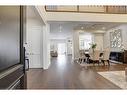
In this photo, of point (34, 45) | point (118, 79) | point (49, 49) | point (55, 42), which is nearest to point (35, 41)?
point (34, 45)

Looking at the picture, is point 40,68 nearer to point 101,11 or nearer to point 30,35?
point 30,35

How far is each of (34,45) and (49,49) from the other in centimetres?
214

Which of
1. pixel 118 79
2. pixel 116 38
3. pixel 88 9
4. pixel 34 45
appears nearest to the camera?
pixel 118 79

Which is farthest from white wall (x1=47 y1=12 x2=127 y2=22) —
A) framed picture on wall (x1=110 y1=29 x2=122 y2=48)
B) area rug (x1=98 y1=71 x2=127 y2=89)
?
framed picture on wall (x1=110 y1=29 x2=122 y2=48)

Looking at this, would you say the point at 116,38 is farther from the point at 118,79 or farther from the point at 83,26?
the point at 118,79

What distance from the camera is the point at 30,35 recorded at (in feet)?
27.7

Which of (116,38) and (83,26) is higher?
(83,26)

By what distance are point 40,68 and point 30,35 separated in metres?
1.81

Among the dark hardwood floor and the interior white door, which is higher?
the interior white door

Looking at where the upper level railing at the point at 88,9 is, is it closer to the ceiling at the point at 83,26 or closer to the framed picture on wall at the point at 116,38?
the ceiling at the point at 83,26

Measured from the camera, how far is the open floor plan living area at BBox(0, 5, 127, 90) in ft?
4.30

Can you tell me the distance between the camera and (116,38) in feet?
41.0

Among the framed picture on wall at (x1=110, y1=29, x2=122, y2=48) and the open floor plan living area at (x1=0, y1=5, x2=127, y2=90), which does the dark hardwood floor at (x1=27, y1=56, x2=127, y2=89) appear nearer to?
the open floor plan living area at (x1=0, y1=5, x2=127, y2=90)

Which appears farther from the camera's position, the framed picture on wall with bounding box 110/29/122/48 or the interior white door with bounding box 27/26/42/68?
the framed picture on wall with bounding box 110/29/122/48
